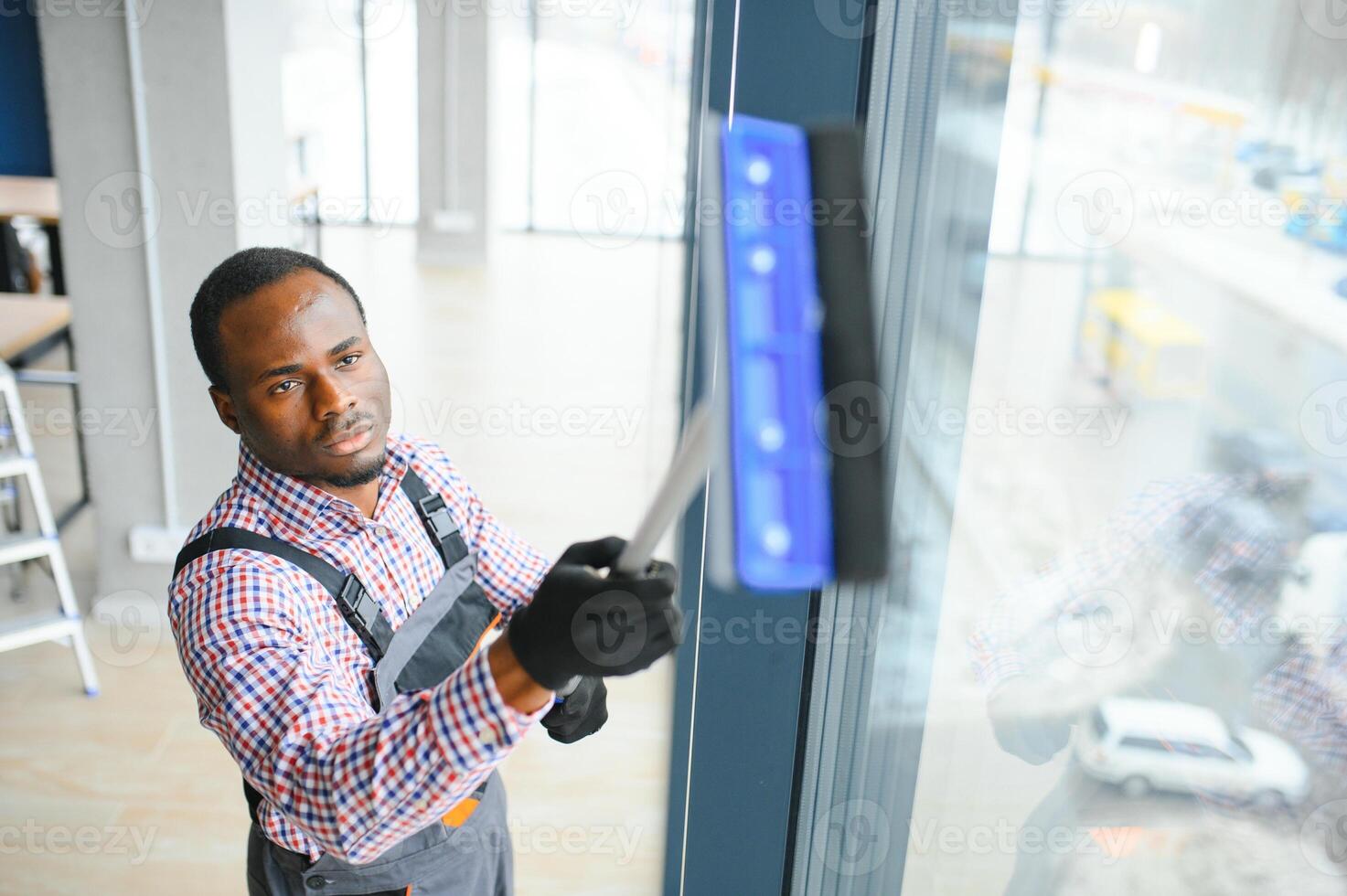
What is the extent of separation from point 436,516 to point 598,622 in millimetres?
683

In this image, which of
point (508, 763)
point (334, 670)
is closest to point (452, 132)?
point (508, 763)

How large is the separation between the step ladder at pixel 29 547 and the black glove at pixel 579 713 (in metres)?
2.14

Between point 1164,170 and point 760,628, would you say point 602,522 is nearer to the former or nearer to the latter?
point 760,628

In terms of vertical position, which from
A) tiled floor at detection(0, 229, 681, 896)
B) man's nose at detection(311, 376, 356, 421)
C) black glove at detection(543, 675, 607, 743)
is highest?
man's nose at detection(311, 376, 356, 421)

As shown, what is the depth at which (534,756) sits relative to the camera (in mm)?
3178

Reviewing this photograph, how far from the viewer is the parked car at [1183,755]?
0.56 metres

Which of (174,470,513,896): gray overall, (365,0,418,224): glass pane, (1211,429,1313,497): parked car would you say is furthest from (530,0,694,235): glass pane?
(1211,429,1313,497): parked car

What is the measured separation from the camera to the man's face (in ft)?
4.12

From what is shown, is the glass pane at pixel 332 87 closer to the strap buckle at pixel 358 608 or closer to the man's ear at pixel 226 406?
the man's ear at pixel 226 406

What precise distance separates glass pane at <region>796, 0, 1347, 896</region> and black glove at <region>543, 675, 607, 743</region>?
472 mm

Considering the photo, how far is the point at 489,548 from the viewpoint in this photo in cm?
150

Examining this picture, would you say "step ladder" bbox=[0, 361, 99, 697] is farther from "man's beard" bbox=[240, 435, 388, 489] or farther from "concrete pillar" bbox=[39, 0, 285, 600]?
"man's beard" bbox=[240, 435, 388, 489]

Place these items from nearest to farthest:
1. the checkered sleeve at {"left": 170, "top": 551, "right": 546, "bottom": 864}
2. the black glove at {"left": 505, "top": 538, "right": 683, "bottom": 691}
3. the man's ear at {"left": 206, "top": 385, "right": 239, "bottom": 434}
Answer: the black glove at {"left": 505, "top": 538, "right": 683, "bottom": 691} < the checkered sleeve at {"left": 170, "top": 551, "right": 546, "bottom": 864} < the man's ear at {"left": 206, "top": 385, "right": 239, "bottom": 434}

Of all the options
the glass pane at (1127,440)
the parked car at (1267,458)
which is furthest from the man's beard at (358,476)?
the parked car at (1267,458)
